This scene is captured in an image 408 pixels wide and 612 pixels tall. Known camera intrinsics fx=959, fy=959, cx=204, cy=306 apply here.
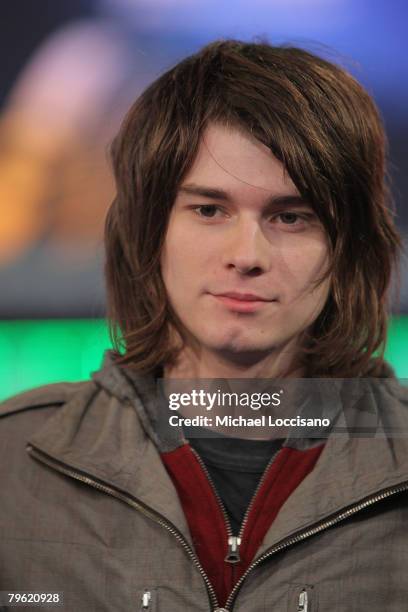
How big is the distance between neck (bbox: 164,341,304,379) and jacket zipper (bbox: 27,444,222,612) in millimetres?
221

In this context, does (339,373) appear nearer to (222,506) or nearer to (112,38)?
(222,506)

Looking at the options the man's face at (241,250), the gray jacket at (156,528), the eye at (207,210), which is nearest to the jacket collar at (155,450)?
the gray jacket at (156,528)

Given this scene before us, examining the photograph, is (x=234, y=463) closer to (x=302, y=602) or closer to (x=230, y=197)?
(x=302, y=602)

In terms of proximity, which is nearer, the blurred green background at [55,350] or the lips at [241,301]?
the lips at [241,301]

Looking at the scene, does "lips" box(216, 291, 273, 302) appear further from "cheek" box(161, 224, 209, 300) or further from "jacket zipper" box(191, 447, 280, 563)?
"jacket zipper" box(191, 447, 280, 563)

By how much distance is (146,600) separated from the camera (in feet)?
4.46

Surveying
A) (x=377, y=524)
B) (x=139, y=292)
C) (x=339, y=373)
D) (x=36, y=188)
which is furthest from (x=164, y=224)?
(x=377, y=524)

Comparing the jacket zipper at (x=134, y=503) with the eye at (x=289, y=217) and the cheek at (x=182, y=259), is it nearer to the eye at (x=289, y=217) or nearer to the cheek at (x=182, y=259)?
the cheek at (x=182, y=259)

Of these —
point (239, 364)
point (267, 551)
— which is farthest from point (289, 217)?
point (267, 551)

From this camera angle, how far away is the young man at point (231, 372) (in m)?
1.36

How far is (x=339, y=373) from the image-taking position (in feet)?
4.92

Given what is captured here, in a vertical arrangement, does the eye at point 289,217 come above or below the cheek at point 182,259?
above

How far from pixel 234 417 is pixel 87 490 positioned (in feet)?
0.82

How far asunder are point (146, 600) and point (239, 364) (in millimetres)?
374
